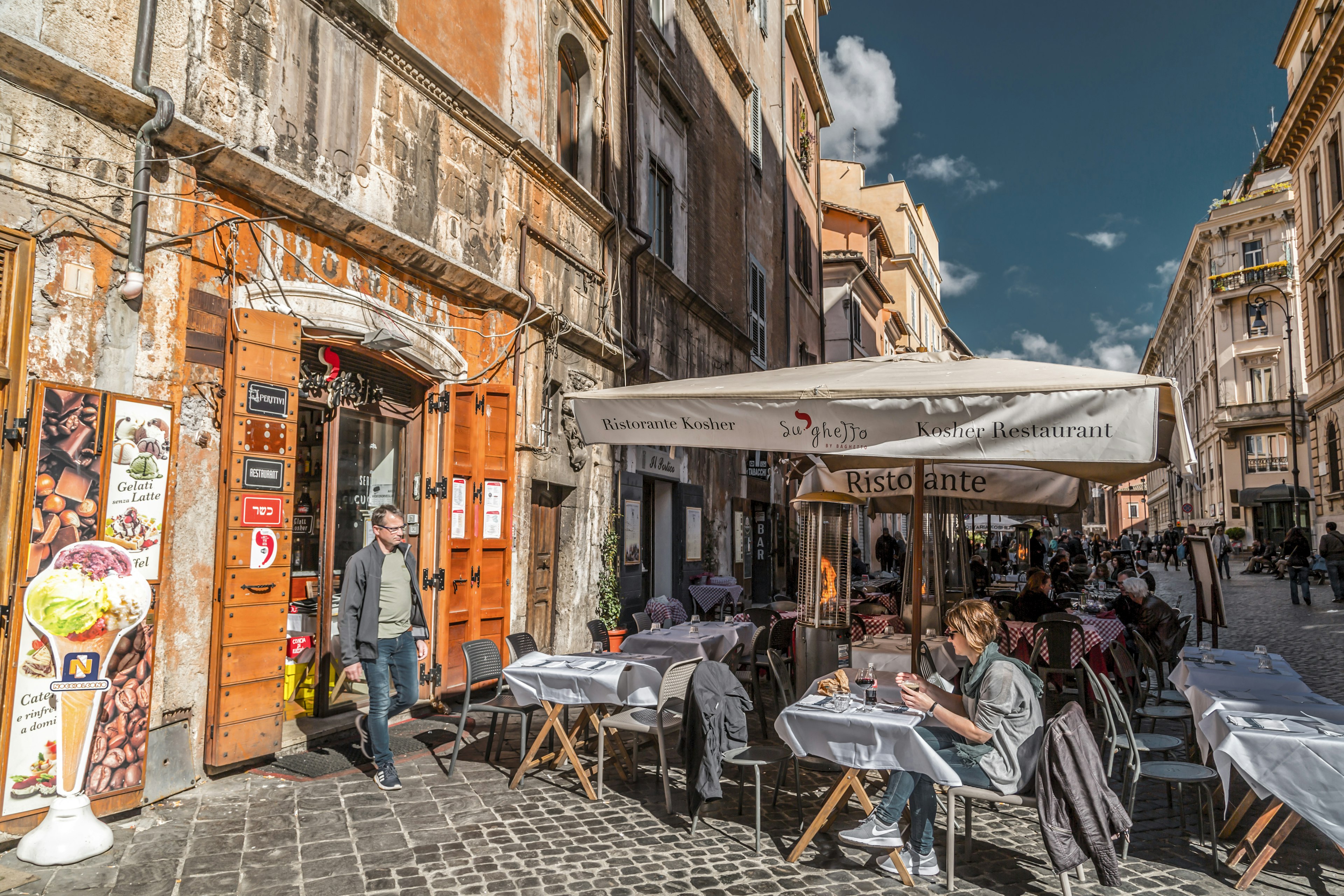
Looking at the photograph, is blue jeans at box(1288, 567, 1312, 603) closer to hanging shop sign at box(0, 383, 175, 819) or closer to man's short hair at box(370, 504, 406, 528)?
man's short hair at box(370, 504, 406, 528)

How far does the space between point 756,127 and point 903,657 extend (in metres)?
14.9

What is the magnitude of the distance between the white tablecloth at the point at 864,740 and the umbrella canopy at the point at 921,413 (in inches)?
58.1

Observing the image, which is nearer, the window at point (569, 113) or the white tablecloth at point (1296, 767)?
the white tablecloth at point (1296, 767)

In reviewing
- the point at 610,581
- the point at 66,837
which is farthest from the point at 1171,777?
the point at 610,581

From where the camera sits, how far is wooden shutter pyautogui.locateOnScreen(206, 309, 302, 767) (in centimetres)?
550

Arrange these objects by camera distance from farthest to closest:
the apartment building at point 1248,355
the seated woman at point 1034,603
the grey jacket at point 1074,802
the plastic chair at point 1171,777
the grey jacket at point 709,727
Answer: the apartment building at point 1248,355 < the seated woman at point 1034,603 < the grey jacket at point 709,727 < the plastic chair at point 1171,777 < the grey jacket at point 1074,802

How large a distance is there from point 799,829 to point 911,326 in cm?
4178

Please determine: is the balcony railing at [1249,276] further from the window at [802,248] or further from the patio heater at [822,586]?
the patio heater at [822,586]

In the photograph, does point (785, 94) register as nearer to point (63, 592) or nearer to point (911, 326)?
point (63, 592)

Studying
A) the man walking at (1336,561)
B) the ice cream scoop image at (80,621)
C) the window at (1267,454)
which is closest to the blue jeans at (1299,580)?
the man walking at (1336,561)

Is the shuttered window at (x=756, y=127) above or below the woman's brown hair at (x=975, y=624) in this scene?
above

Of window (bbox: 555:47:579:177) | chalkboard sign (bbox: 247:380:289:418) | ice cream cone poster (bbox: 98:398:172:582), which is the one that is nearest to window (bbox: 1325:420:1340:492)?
window (bbox: 555:47:579:177)

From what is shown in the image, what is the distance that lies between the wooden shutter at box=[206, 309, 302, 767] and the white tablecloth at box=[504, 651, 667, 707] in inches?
61.4

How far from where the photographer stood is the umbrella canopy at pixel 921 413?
459 centimetres
